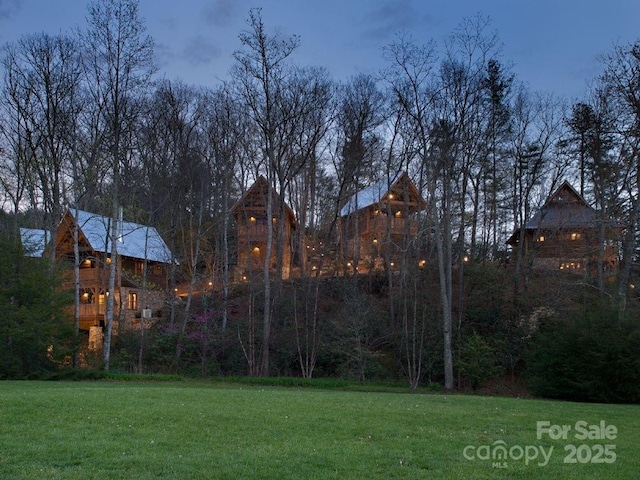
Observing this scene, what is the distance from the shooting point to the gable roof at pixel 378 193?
32316mm

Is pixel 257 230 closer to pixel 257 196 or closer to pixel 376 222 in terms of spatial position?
pixel 257 196

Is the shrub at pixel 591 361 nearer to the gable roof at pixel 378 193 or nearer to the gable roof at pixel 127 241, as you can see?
the gable roof at pixel 378 193

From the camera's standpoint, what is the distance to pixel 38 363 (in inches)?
828

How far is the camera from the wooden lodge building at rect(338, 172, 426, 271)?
33072 millimetres

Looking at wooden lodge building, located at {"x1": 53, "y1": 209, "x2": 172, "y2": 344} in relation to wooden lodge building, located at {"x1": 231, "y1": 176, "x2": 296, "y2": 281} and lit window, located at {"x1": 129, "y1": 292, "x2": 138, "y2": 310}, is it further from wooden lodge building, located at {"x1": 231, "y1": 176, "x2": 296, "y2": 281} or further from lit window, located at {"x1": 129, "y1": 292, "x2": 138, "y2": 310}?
wooden lodge building, located at {"x1": 231, "y1": 176, "x2": 296, "y2": 281}

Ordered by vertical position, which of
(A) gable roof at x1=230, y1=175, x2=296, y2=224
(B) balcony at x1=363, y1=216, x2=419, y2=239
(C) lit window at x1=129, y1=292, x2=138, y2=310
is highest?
(A) gable roof at x1=230, y1=175, x2=296, y2=224

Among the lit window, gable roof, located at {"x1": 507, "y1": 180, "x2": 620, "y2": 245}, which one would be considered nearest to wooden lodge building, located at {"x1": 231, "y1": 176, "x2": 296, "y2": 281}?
the lit window

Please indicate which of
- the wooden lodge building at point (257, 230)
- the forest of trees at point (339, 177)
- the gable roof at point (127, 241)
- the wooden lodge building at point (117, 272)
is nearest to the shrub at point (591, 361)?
the forest of trees at point (339, 177)

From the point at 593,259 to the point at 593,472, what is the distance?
23018mm

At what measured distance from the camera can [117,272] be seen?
31516 mm

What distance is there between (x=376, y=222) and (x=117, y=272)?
15962mm

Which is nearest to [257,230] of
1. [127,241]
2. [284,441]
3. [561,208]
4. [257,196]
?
[257,196]

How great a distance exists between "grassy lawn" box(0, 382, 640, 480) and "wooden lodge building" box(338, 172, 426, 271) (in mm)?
20565

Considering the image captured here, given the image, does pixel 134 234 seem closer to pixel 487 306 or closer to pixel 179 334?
pixel 179 334
